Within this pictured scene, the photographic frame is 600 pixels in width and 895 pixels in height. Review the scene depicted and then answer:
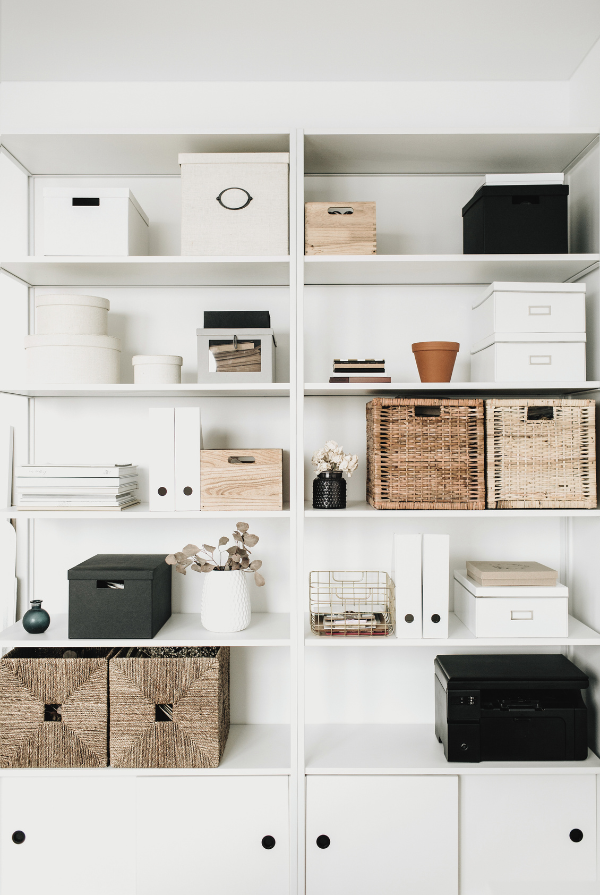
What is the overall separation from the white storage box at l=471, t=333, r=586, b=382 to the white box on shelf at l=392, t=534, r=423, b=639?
1.97 ft

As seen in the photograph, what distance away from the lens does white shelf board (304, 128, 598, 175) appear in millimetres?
1855

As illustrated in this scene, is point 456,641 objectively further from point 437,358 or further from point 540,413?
point 437,358

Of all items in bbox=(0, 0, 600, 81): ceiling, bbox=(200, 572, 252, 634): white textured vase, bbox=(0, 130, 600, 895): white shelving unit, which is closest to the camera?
bbox=(0, 0, 600, 81): ceiling

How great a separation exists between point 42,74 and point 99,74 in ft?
0.69

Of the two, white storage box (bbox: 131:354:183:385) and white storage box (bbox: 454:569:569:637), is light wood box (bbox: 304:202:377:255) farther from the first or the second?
white storage box (bbox: 454:569:569:637)

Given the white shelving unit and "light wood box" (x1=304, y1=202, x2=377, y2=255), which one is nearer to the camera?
"light wood box" (x1=304, y1=202, x2=377, y2=255)

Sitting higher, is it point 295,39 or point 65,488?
point 295,39

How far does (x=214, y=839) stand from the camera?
1823 mm

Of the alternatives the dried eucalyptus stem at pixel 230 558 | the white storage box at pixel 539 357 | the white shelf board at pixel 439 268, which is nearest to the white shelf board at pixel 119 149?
the white shelf board at pixel 439 268

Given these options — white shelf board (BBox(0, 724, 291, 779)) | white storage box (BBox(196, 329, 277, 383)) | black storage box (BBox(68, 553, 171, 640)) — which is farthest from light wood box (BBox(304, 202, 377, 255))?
white shelf board (BBox(0, 724, 291, 779))

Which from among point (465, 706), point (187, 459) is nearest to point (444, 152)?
point (187, 459)

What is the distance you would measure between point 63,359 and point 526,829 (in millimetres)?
2104

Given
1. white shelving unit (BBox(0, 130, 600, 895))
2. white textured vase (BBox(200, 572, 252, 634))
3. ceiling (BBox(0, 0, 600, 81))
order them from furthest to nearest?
white shelving unit (BBox(0, 130, 600, 895)), white textured vase (BBox(200, 572, 252, 634)), ceiling (BBox(0, 0, 600, 81))

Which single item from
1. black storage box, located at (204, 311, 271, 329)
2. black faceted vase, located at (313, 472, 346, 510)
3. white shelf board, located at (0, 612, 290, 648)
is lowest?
white shelf board, located at (0, 612, 290, 648)
